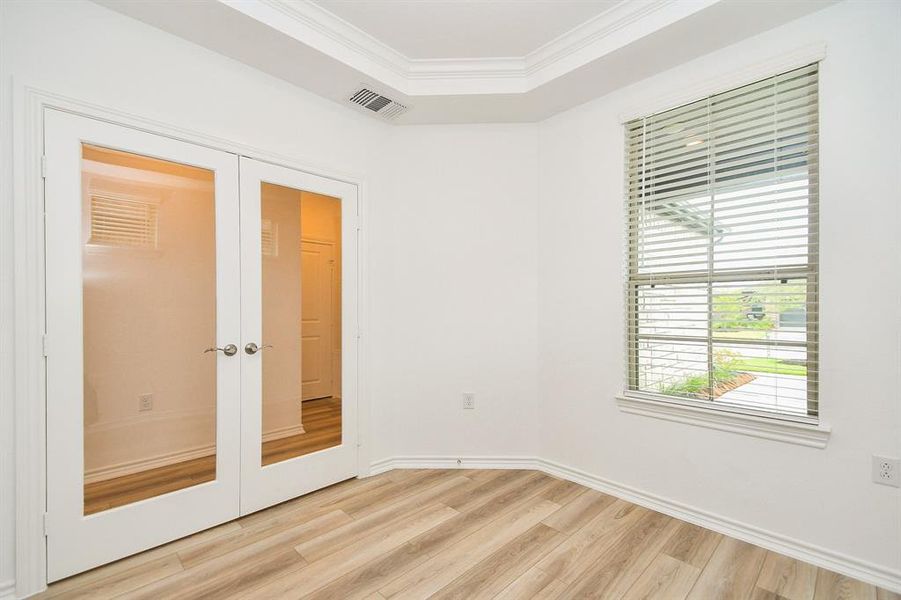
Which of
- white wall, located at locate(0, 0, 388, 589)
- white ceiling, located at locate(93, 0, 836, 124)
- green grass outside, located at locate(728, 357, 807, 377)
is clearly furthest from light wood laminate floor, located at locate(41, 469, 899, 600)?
white ceiling, located at locate(93, 0, 836, 124)

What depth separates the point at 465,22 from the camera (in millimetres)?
2514

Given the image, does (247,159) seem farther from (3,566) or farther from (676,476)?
(676,476)

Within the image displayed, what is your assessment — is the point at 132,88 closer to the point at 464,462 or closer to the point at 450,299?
the point at 450,299

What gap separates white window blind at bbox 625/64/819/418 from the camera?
217 centimetres

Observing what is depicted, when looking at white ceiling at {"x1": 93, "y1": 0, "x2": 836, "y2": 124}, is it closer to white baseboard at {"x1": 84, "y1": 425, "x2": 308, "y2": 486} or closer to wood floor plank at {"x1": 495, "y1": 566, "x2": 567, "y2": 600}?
white baseboard at {"x1": 84, "y1": 425, "x2": 308, "y2": 486}

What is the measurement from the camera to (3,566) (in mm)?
1791

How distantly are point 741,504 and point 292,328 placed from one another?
2915 mm

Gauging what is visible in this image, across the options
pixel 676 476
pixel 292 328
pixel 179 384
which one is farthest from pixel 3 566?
pixel 676 476

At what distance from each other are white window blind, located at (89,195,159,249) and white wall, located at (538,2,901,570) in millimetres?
2839

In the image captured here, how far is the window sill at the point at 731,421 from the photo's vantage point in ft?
6.88

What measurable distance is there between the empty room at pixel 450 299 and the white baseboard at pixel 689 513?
2 cm

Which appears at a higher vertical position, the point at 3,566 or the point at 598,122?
the point at 598,122

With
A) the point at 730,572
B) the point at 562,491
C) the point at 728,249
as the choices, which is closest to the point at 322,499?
the point at 562,491

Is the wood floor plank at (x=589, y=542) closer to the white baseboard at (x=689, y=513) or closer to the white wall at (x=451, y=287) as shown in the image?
the white baseboard at (x=689, y=513)
